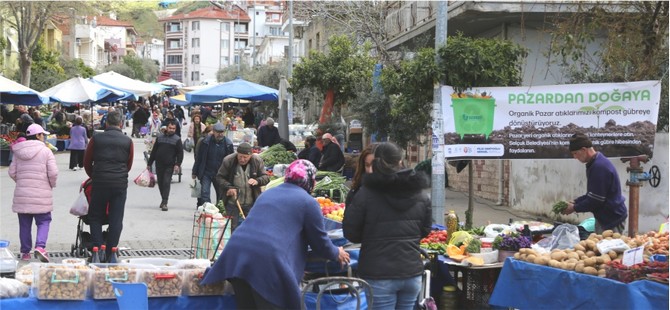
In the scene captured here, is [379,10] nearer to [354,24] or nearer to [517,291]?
[354,24]

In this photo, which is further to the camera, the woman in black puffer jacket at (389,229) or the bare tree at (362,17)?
the bare tree at (362,17)

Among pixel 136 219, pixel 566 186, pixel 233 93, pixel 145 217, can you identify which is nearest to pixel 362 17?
pixel 233 93

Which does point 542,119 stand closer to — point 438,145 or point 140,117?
point 438,145

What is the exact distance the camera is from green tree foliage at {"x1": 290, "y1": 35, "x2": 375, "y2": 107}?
22.7 metres

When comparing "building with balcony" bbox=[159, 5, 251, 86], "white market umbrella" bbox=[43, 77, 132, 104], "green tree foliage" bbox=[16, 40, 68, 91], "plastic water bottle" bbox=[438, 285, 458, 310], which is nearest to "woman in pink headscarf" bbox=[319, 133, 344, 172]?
"plastic water bottle" bbox=[438, 285, 458, 310]

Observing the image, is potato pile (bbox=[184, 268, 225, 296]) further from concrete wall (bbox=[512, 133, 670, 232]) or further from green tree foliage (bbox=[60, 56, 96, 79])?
green tree foliage (bbox=[60, 56, 96, 79])

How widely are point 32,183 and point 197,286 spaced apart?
183 inches

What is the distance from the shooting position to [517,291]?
7.43 metres

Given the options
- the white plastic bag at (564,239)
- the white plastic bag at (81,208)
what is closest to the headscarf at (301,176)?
the white plastic bag at (564,239)

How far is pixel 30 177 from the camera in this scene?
10406 millimetres

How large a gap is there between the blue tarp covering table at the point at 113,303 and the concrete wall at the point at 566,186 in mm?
8160

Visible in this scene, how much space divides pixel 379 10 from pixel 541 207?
1416 centimetres

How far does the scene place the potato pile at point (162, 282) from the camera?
6574 millimetres

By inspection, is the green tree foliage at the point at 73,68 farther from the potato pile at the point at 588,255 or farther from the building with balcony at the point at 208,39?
the building with balcony at the point at 208,39
